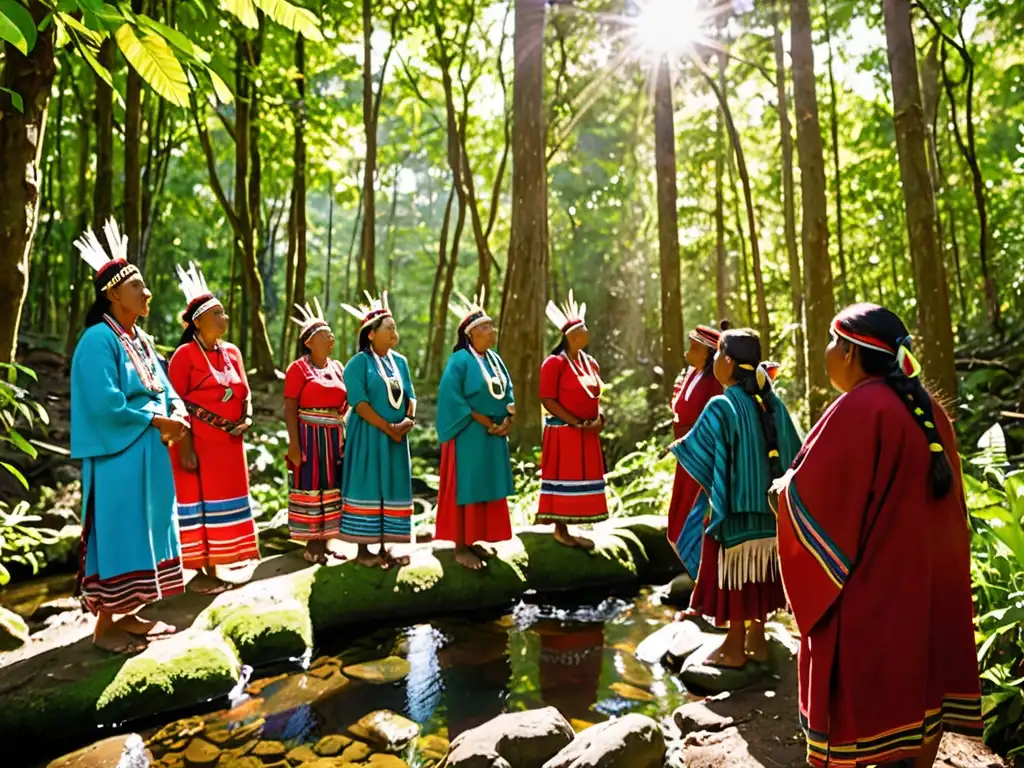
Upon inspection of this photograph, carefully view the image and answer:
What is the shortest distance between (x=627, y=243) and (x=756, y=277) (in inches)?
314

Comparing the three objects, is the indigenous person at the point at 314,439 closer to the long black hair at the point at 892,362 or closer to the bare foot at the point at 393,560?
the bare foot at the point at 393,560

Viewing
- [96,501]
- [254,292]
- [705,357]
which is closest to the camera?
[96,501]

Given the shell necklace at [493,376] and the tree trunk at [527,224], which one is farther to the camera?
the tree trunk at [527,224]

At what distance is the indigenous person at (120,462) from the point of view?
13.7 ft

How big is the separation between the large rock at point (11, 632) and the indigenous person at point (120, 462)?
632mm

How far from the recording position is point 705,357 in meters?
5.20

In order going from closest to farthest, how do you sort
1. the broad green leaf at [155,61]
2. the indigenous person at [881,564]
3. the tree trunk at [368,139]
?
1. the broad green leaf at [155,61]
2. the indigenous person at [881,564]
3. the tree trunk at [368,139]

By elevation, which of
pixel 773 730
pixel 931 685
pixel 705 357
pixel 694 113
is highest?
pixel 694 113

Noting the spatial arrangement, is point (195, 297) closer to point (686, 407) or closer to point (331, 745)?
point (331, 745)

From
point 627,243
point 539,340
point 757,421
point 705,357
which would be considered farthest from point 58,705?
point 627,243

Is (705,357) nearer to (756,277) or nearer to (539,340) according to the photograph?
(539,340)

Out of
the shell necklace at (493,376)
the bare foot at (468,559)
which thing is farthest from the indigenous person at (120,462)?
the shell necklace at (493,376)

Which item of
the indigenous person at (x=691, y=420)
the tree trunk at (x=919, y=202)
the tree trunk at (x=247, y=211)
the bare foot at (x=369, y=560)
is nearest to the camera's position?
the indigenous person at (x=691, y=420)

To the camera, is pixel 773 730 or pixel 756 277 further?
pixel 756 277
